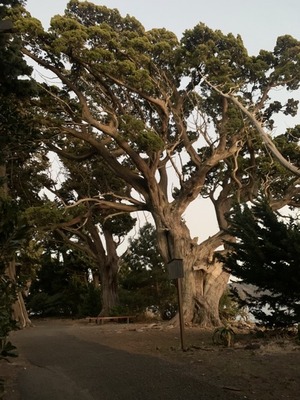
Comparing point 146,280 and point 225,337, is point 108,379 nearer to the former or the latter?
point 225,337

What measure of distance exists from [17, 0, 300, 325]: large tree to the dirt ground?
6552 millimetres

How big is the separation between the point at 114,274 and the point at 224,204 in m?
10.6

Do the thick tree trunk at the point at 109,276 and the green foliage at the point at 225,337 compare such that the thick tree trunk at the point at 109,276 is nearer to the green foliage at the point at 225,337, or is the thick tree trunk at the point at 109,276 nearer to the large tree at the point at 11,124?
the large tree at the point at 11,124

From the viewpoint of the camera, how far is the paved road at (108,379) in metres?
6.29

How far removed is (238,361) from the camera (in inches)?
341

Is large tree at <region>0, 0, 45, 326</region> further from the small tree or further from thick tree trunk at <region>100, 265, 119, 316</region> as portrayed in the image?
thick tree trunk at <region>100, 265, 119, 316</region>

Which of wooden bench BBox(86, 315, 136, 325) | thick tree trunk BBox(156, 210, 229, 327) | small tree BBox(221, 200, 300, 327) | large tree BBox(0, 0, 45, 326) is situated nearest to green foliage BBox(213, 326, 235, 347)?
small tree BBox(221, 200, 300, 327)

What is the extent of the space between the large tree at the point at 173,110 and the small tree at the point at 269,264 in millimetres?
5470

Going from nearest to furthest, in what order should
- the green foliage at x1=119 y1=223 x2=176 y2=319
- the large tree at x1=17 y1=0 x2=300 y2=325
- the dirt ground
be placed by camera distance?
the dirt ground, the large tree at x1=17 y1=0 x2=300 y2=325, the green foliage at x1=119 y1=223 x2=176 y2=319

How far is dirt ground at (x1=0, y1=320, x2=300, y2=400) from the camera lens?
646 cm

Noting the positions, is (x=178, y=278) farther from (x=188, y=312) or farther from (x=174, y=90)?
(x=174, y=90)

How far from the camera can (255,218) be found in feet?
42.1

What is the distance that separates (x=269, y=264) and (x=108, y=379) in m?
6.02

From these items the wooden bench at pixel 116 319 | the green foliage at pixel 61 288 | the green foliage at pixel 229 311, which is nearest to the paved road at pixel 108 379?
the wooden bench at pixel 116 319
